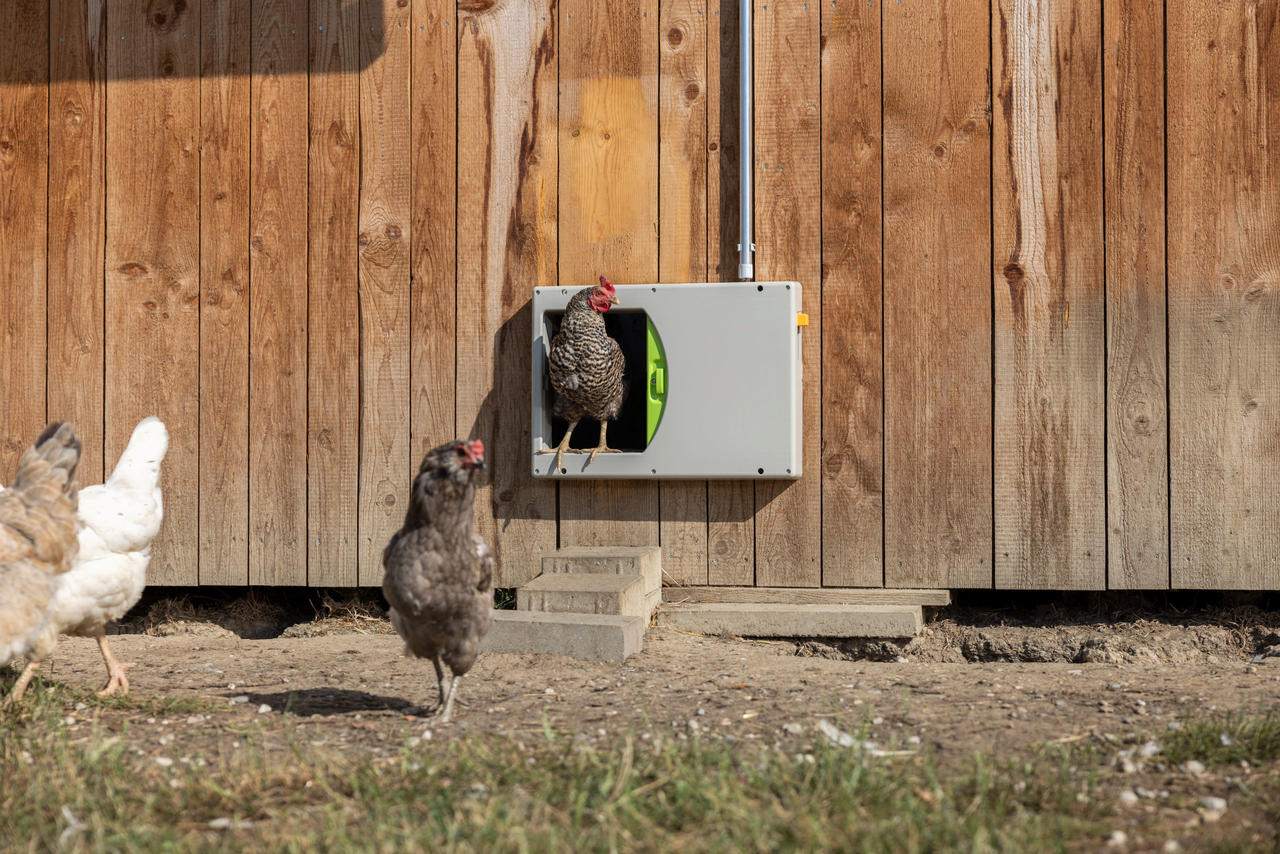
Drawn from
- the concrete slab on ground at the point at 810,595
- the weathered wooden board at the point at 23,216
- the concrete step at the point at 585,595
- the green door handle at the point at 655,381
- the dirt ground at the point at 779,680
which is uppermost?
the weathered wooden board at the point at 23,216

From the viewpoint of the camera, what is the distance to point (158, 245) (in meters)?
4.95

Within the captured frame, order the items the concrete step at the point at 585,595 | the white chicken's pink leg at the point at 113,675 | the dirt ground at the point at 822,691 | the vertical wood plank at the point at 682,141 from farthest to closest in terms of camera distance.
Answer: the vertical wood plank at the point at 682,141 < the concrete step at the point at 585,595 < the white chicken's pink leg at the point at 113,675 < the dirt ground at the point at 822,691

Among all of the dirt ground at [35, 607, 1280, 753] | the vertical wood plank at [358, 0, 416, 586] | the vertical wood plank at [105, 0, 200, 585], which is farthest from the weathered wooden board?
the vertical wood plank at [358, 0, 416, 586]

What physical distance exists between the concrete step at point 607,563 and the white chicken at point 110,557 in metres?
1.46

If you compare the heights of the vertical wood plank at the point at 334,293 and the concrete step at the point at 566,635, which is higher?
the vertical wood plank at the point at 334,293

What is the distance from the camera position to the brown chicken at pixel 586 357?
436 cm

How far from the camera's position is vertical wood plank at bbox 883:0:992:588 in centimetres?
446

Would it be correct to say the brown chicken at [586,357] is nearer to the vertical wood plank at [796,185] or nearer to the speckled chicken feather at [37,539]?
the vertical wood plank at [796,185]

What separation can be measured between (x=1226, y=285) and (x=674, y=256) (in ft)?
6.91

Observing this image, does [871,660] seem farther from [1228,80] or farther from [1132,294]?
[1228,80]

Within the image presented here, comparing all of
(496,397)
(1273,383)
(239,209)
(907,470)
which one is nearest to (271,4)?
(239,209)

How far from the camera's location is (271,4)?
4848 mm

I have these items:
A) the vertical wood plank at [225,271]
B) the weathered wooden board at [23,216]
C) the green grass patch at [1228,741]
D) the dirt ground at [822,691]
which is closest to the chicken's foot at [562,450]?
the dirt ground at [822,691]

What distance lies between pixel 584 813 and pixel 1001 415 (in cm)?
275
